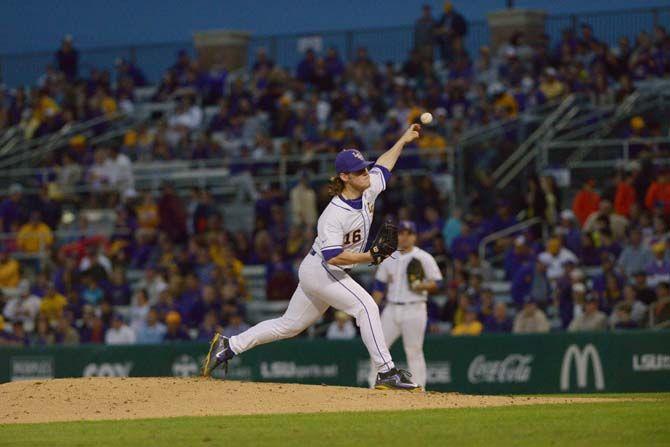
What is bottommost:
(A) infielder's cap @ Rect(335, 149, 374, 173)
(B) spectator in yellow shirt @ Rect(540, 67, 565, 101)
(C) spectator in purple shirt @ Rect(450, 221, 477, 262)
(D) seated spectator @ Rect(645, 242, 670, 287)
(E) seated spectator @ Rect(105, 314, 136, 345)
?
(E) seated spectator @ Rect(105, 314, 136, 345)

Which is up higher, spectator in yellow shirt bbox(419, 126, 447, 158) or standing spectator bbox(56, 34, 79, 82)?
standing spectator bbox(56, 34, 79, 82)

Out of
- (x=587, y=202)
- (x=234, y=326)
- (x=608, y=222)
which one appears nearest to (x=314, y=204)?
(x=234, y=326)

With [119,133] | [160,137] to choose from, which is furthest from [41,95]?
[160,137]

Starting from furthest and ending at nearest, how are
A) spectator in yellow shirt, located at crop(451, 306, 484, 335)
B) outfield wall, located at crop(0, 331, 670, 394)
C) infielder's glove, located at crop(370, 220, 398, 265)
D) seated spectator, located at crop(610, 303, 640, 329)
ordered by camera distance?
spectator in yellow shirt, located at crop(451, 306, 484, 335)
seated spectator, located at crop(610, 303, 640, 329)
outfield wall, located at crop(0, 331, 670, 394)
infielder's glove, located at crop(370, 220, 398, 265)

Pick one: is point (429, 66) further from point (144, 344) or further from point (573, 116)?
point (144, 344)

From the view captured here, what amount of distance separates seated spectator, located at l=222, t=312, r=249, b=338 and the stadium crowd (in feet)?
0.12

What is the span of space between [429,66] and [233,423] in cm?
1717

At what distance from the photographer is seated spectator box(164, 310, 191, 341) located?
66.7 feet

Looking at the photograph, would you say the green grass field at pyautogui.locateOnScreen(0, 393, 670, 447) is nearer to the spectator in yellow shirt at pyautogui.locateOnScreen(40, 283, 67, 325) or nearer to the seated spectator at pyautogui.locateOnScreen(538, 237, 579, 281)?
the seated spectator at pyautogui.locateOnScreen(538, 237, 579, 281)

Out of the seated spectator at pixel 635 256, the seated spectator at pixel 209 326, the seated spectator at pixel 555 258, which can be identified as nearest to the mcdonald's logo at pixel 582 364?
the seated spectator at pixel 635 256

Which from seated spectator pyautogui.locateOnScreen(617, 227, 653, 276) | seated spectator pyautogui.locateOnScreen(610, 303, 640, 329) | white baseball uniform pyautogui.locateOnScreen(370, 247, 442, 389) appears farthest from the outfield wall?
white baseball uniform pyautogui.locateOnScreen(370, 247, 442, 389)

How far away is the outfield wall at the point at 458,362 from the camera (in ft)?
55.6

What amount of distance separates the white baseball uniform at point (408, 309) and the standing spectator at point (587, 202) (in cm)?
621

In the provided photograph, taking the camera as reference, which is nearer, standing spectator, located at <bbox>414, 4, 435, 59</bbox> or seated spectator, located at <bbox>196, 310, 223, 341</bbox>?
seated spectator, located at <bbox>196, 310, 223, 341</bbox>
